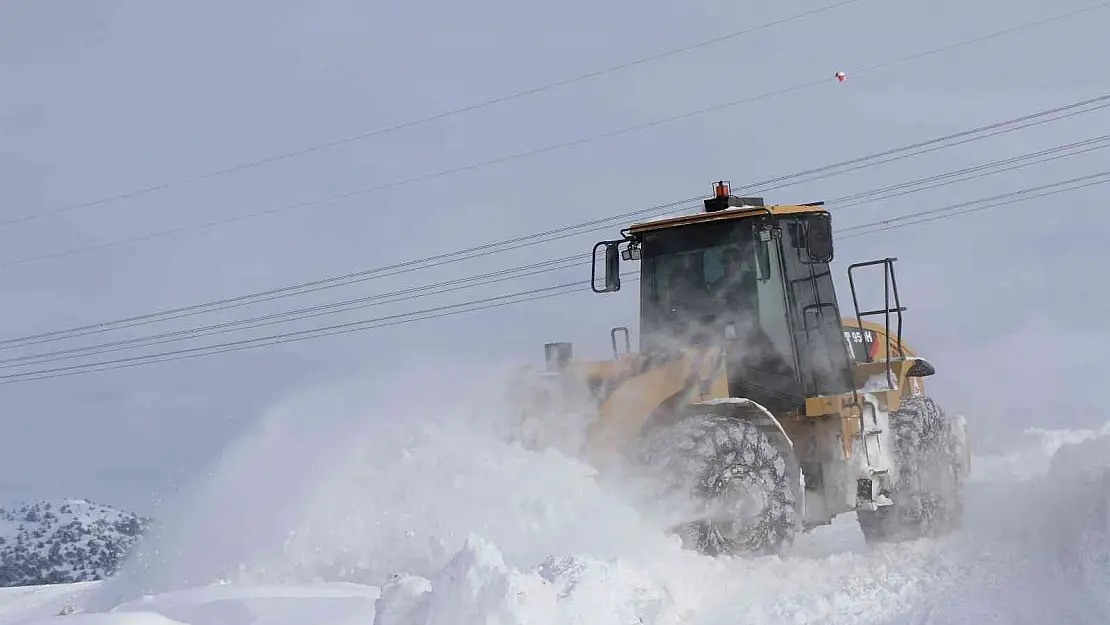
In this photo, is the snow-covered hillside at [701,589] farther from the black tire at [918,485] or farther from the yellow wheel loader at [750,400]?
the black tire at [918,485]

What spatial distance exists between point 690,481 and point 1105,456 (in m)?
4.64

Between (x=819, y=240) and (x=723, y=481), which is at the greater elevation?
(x=819, y=240)

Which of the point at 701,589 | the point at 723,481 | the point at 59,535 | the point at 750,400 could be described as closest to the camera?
the point at 701,589

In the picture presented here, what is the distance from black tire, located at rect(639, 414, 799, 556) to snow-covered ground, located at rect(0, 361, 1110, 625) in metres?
0.21

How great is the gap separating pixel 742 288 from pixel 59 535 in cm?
12821

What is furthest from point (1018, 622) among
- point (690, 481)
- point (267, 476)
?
point (267, 476)

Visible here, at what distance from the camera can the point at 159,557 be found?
29.8 ft

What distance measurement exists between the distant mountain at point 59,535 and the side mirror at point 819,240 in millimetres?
105377

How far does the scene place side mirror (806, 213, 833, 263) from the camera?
924 cm

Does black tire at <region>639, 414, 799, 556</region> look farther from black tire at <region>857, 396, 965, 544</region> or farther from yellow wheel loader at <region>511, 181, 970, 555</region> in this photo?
black tire at <region>857, 396, 965, 544</region>

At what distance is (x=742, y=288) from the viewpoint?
9531 millimetres

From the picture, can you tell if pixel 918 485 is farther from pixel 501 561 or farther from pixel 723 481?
pixel 501 561

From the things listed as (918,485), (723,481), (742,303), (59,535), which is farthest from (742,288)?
(59,535)

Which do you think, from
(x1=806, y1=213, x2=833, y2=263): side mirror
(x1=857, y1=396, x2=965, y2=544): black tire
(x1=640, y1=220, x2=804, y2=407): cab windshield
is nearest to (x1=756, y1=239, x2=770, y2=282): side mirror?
(x1=640, y1=220, x2=804, y2=407): cab windshield
